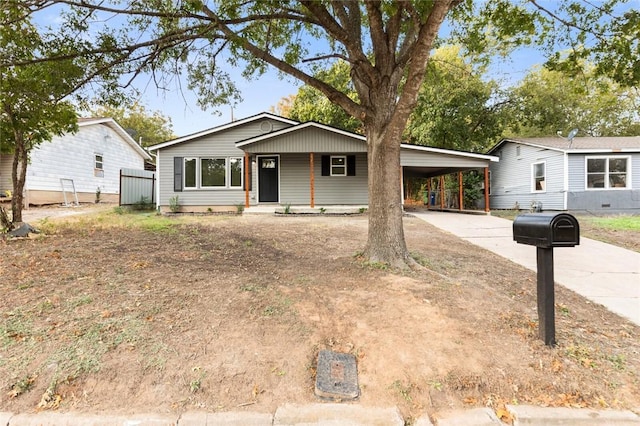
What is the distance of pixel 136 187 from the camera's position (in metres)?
15.8

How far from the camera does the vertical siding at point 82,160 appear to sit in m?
15.1

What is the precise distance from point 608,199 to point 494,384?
16838 millimetres

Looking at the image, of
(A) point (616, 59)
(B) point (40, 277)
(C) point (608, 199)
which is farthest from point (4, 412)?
(C) point (608, 199)

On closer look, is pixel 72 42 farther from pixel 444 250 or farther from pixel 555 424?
pixel 555 424

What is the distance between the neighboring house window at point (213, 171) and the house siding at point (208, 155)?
25cm

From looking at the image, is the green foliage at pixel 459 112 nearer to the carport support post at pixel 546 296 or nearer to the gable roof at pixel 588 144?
the gable roof at pixel 588 144

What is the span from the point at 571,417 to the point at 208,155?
1411cm

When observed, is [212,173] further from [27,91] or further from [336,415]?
[336,415]

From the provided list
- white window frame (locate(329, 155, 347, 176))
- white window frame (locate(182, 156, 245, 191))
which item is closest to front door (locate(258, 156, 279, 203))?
white window frame (locate(182, 156, 245, 191))

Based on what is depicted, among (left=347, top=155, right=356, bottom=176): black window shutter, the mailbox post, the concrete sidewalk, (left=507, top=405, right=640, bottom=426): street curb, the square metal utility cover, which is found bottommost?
(left=507, top=405, right=640, bottom=426): street curb

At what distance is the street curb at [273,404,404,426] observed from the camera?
2.10 m

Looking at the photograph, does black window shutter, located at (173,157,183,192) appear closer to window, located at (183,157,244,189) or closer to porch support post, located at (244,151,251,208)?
window, located at (183,157,244,189)

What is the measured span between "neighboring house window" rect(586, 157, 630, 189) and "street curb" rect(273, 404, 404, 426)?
1718cm

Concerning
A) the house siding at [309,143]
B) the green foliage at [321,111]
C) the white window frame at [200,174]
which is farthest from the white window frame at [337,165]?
the green foliage at [321,111]
